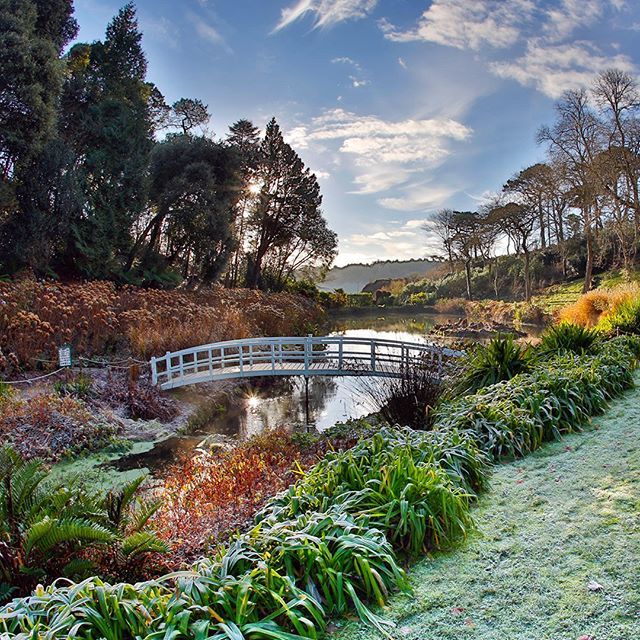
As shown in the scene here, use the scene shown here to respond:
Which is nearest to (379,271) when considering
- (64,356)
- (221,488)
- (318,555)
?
(64,356)

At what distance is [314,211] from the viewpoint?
27.7 meters

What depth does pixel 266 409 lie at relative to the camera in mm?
10156

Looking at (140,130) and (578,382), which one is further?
(140,130)

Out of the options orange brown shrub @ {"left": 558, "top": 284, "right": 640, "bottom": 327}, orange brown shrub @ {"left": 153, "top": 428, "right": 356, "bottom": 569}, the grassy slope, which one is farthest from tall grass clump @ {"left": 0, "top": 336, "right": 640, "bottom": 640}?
orange brown shrub @ {"left": 558, "top": 284, "right": 640, "bottom": 327}

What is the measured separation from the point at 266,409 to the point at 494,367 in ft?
17.3

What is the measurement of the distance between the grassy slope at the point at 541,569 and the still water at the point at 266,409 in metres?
4.72

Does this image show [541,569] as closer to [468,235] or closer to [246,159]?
[246,159]

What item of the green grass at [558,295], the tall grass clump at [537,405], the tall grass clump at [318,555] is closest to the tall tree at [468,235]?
the green grass at [558,295]

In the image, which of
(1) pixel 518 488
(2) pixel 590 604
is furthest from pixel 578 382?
(2) pixel 590 604

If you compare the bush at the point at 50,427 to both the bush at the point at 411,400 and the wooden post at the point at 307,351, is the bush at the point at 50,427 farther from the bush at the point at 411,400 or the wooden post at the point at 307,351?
the wooden post at the point at 307,351

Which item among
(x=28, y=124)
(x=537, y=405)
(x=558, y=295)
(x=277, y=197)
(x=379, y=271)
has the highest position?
(x=277, y=197)

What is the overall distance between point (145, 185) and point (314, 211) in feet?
43.1

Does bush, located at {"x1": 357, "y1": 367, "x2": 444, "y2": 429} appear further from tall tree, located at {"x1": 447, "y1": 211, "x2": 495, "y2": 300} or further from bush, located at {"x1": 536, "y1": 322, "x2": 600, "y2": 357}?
tall tree, located at {"x1": 447, "y1": 211, "x2": 495, "y2": 300}

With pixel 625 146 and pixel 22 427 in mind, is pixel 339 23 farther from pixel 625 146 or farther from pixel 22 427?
pixel 625 146
